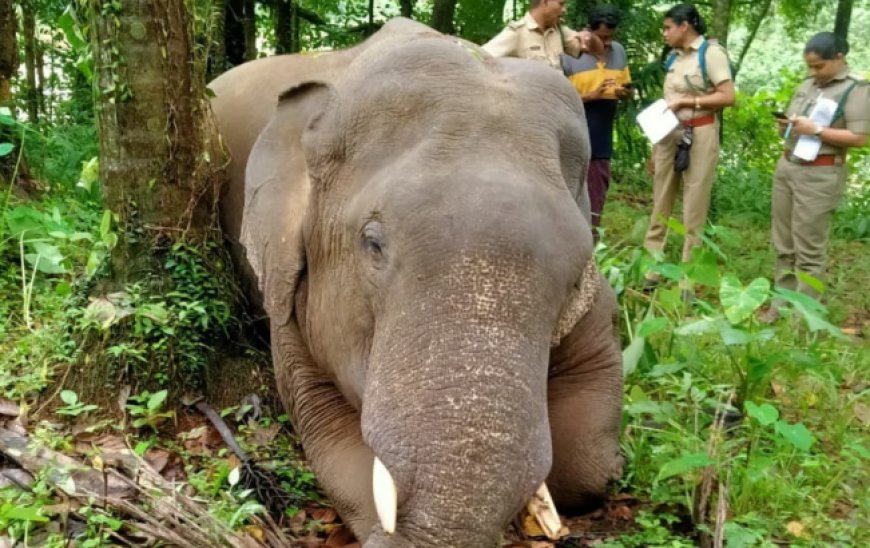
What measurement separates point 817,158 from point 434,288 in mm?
4242

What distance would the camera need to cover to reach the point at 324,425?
331 cm

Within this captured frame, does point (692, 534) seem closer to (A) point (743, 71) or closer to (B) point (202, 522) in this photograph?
(B) point (202, 522)

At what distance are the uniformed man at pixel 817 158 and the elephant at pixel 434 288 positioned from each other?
2849mm

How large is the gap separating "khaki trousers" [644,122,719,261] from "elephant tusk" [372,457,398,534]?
4.53m

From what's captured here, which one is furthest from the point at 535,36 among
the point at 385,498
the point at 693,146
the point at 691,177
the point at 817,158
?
the point at 385,498

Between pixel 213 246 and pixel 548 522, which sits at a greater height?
pixel 213 246

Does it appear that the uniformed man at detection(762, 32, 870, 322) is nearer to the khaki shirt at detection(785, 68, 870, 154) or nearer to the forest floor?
the khaki shirt at detection(785, 68, 870, 154)

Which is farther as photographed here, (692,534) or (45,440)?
(45,440)

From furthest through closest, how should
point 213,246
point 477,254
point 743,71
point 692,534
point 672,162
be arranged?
point 743,71
point 672,162
point 213,246
point 692,534
point 477,254

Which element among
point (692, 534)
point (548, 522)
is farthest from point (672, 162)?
point (548, 522)

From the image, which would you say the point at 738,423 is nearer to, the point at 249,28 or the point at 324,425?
the point at 324,425

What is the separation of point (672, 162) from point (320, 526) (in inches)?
180

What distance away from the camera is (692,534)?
301cm

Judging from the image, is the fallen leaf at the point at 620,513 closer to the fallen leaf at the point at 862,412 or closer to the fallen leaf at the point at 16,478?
the fallen leaf at the point at 862,412
